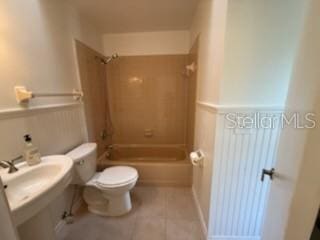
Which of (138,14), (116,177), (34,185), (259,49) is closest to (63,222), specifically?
(116,177)

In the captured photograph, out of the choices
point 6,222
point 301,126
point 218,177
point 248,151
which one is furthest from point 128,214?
point 301,126

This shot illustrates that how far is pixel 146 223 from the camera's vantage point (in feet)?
5.30

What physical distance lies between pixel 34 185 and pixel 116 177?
77 cm

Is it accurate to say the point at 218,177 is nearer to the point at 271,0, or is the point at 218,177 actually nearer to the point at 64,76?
the point at 271,0

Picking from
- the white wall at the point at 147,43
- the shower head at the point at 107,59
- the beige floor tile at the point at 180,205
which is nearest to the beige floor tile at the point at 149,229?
the beige floor tile at the point at 180,205

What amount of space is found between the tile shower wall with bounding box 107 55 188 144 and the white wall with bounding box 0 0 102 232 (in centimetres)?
93

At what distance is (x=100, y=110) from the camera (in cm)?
249

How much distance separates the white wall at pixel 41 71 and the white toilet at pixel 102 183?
0.75 ft

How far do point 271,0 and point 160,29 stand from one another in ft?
5.83

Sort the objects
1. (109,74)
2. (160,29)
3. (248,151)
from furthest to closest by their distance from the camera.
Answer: (109,74), (160,29), (248,151)

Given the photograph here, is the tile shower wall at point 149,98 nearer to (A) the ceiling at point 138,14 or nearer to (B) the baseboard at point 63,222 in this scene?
(A) the ceiling at point 138,14

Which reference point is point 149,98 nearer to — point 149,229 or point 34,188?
point 149,229

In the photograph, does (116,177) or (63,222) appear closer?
(63,222)

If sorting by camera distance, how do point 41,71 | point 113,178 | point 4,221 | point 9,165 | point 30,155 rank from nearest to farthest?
point 4,221 < point 9,165 < point 30,155 < point 41,71 < point 113,178
